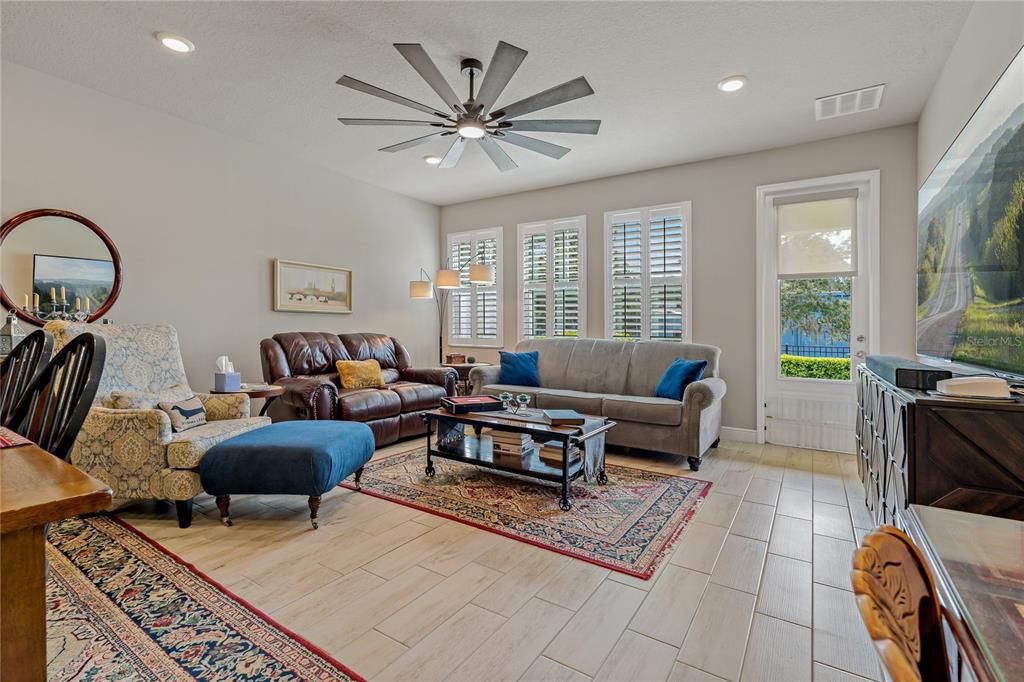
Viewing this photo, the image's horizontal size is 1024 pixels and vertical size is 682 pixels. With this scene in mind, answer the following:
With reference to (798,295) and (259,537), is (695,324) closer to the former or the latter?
(798,295)

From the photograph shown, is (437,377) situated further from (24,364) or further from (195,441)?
(24,364)

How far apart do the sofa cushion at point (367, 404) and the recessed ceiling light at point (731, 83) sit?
11.7 ft

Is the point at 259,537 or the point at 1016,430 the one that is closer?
the point at 1016,430

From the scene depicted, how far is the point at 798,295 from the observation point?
4414mm

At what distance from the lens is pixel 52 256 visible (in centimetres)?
328

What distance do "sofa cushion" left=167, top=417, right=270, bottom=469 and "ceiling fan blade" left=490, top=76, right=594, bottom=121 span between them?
2466 millimetres

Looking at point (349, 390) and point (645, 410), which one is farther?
point (349, 390)

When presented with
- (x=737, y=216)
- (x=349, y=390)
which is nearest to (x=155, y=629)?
(x=349, y=390)

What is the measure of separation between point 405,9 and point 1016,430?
3.12m

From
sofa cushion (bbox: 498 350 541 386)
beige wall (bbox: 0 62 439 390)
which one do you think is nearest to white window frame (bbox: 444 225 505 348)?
beige wall (bbox: 0 62 439 390)

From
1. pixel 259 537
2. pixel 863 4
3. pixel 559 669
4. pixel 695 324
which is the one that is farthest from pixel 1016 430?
pixel 695 324

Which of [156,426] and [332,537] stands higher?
[156,426]

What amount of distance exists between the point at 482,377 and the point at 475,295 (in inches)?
74.8

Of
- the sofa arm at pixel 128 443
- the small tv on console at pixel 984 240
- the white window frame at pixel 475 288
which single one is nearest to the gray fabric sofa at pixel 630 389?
the white window frame at pixel 475 288
